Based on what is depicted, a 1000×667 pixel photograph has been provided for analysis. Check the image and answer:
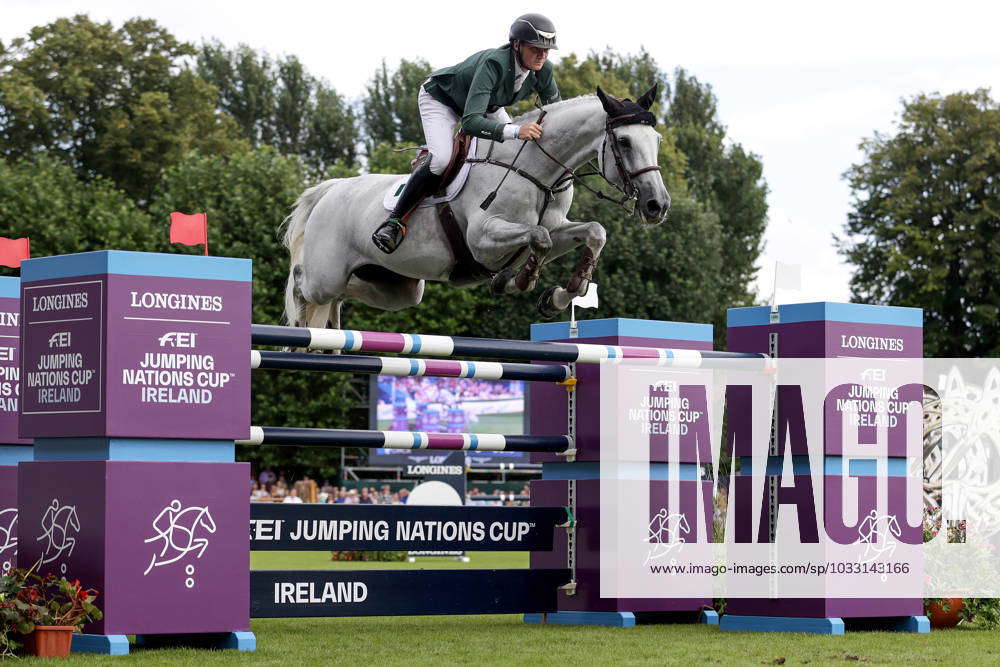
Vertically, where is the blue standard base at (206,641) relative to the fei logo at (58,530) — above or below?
below

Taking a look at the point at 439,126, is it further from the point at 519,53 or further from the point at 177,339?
the point at 177,339

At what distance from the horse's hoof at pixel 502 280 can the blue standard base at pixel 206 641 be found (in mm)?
2069

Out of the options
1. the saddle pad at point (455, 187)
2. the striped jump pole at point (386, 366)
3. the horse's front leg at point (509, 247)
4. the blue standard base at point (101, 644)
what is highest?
the saddle pad at point (455, 187)

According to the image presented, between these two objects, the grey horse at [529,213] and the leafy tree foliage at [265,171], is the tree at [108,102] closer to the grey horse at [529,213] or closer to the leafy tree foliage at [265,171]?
the leafy tree foliage at [265,171]

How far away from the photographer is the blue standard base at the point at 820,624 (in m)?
8.54

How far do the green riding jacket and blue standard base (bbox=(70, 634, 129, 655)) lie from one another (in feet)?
9.28

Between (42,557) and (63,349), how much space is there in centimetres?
100

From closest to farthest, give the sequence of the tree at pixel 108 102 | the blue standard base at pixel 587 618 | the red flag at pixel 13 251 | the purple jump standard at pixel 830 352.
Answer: the red flag at pixel 13 251
the purple jump standard at pixel 830 352
the blue standard base at pixel 587 618
the tree at pixel 108 102

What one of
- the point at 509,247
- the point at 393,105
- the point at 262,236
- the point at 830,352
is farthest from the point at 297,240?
the point at 393,105

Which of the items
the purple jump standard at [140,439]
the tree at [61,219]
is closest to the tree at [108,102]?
the tree at [61,219]

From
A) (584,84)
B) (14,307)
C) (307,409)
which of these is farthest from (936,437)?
(584,84)

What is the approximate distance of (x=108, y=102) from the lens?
3416 cm

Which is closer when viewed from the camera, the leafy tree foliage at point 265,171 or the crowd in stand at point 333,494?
the crowd in stand at point 333,494

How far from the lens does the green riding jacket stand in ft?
21.1
